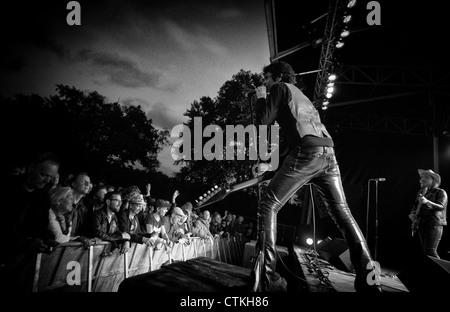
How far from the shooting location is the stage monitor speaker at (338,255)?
3.60 metres

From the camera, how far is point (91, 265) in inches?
149

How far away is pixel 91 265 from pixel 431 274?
16.0 feet

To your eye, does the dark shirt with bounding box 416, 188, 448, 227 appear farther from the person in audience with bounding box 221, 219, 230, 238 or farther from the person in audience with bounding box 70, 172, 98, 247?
the person in audience with bounding box 221, 219, 230, 238

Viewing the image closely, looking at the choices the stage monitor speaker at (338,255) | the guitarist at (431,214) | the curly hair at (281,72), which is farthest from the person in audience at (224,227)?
the curly hair at (281,72)

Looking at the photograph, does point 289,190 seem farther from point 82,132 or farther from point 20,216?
point 82,132

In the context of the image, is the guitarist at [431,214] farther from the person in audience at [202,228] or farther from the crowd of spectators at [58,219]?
the person in audience at [202,228]

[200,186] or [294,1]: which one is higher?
[294,1]

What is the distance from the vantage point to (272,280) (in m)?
1.94

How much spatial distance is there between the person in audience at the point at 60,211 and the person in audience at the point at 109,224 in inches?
21.5

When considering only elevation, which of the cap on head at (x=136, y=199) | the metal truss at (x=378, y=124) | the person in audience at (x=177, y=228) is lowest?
the person in audience at (x=177, y=228)

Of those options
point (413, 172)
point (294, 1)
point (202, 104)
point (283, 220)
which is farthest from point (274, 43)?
point (202, 104)

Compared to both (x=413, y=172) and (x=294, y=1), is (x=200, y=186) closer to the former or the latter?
(x=413, y=172)

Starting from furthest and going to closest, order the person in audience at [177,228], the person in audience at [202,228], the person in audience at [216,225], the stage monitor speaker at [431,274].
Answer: the person in audience at [216,225]
the person in audience at [202,228]
the person in audience at [177,228]
the stage monitor speaker at [431,274]
